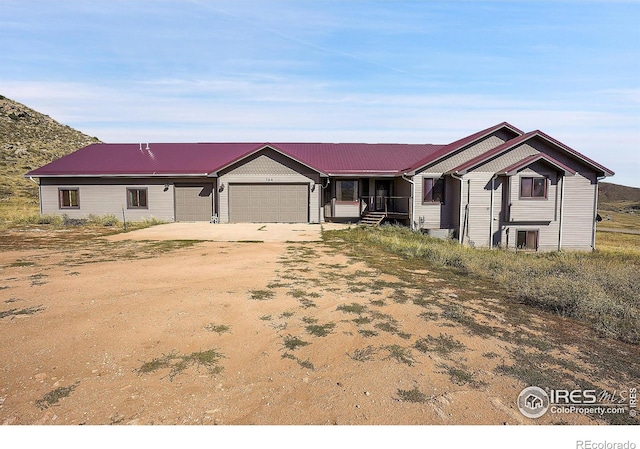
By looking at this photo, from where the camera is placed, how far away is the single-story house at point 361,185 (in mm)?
18625

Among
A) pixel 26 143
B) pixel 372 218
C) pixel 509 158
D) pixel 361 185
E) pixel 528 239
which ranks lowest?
pixel 528 239

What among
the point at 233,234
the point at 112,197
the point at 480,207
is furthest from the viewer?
the point at 112,197

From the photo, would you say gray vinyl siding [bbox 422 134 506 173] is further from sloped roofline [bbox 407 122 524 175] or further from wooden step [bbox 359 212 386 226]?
wooden step [bbox 359 212 386 226]

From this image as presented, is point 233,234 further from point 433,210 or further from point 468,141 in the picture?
point 468,141

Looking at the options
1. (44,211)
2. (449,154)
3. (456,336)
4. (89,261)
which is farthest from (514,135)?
(44,211)

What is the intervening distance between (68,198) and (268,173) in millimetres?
12741

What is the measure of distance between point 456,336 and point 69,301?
20.6 ft

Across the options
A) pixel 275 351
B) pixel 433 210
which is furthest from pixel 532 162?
pixel 275 351

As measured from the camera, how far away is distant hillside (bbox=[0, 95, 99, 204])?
37.3 metres

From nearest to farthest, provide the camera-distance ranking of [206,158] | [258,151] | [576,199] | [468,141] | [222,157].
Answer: [576,199], [468,141], [258,151], [206,158], [222,157]

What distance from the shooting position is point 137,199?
23625 mm

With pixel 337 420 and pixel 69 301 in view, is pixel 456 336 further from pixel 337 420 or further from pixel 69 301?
pixel 69 301

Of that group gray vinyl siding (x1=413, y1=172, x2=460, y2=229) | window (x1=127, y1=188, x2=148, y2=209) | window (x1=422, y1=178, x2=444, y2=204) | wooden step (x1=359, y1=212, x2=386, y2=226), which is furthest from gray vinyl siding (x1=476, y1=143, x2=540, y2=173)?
window (x1=127, y1=188, x2=148, y2=209)

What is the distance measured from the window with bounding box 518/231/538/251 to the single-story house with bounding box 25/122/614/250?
6 cm
